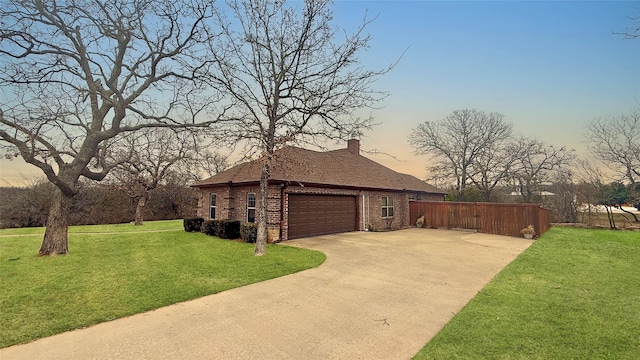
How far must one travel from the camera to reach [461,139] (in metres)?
30.9

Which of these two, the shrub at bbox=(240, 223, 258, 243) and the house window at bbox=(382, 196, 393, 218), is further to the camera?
the house window at bbox=(382, 196, 393, 218)

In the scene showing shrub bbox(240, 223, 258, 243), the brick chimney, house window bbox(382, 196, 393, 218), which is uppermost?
the brick chimney

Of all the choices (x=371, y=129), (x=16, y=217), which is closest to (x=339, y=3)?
(x=371, y=129)

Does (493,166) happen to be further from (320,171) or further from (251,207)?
(251,207)

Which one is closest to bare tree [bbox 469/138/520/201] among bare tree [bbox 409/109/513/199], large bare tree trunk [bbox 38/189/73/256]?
bare tree [bbox 409/109/513/199]

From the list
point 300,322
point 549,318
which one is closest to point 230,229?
point 300,322

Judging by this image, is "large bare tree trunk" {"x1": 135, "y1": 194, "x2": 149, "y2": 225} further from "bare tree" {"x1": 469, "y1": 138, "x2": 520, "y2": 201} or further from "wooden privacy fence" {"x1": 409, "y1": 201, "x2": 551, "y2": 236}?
"bare tree" {"x1": 469, "y1": 138, "x2": 520, "y2": 201}

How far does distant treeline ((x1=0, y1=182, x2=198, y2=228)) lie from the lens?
21719mm

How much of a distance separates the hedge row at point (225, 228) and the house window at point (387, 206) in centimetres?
951

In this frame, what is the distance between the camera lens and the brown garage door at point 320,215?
522 inches

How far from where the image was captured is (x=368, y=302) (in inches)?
207

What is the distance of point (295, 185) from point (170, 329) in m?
9.17

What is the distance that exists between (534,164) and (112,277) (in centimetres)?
3416

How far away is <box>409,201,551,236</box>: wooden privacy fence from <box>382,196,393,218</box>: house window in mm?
2461
